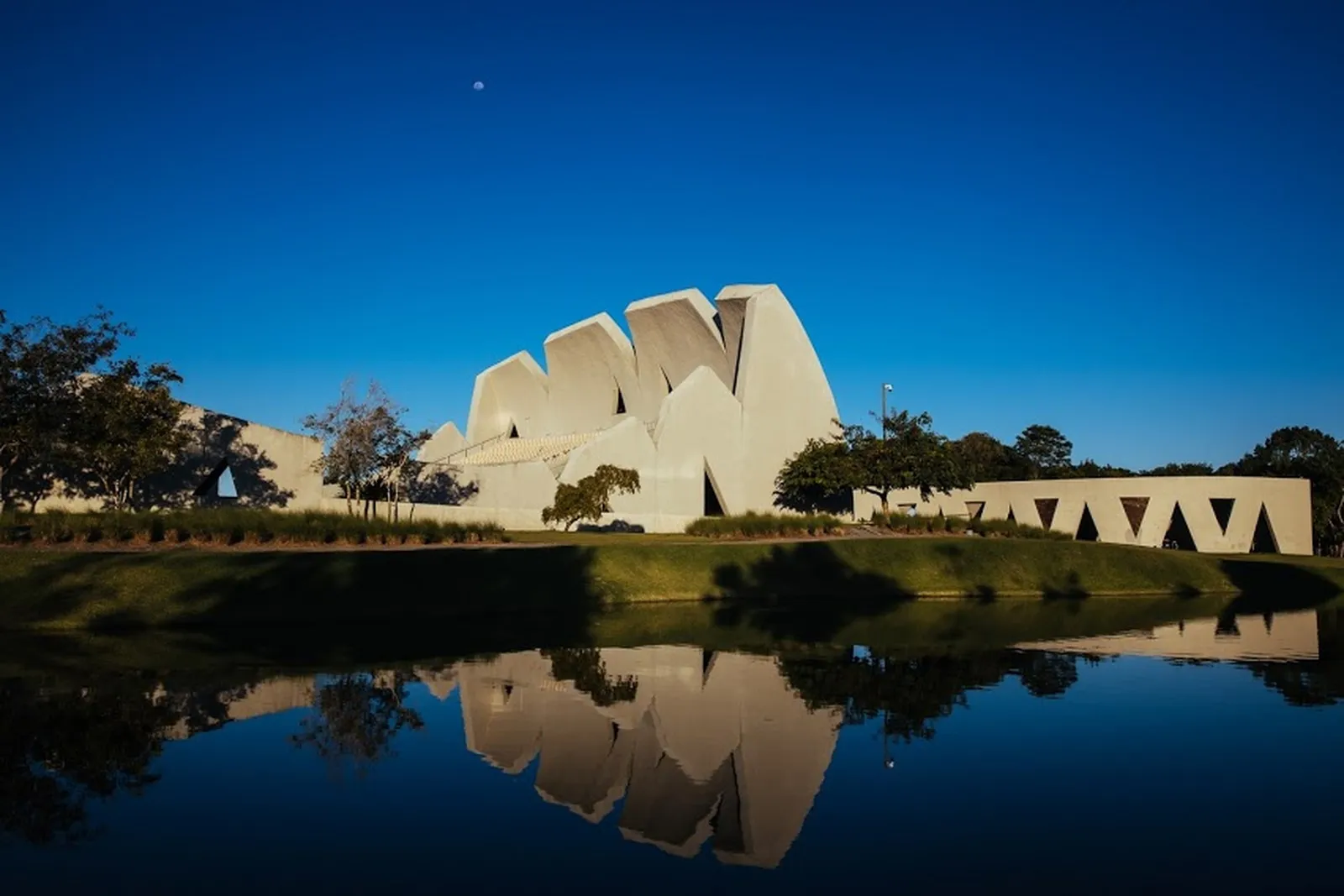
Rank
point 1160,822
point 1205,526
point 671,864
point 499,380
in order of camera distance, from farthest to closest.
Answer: point 499,380, point 1205,526, point 1160,822, point 671,864

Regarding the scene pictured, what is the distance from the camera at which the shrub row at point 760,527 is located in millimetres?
34406

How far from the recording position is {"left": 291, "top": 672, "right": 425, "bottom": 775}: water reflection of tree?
991cm

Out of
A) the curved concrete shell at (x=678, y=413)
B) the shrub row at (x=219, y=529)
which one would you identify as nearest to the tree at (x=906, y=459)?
the curved concrete shell at (x=678, y=413)

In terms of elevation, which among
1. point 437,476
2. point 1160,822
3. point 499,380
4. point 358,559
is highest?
point 499,380

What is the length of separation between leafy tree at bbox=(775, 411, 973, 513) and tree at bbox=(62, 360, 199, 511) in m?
25.0

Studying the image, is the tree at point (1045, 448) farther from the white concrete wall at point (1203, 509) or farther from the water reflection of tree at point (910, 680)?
the water reflection of tree at point (910, 680)

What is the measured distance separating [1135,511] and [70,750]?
5138cm

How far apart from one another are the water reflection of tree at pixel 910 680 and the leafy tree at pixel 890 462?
25407 millimetres

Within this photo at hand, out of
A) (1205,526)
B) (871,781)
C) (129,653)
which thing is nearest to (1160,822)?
(871,781)

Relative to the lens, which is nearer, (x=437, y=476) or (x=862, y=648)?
(x=862, y=648)

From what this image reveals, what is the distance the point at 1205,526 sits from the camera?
163 feet

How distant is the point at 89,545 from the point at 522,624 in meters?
10.00

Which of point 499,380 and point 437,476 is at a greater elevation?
point 499,380

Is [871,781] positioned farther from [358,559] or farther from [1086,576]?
[1086,576]
